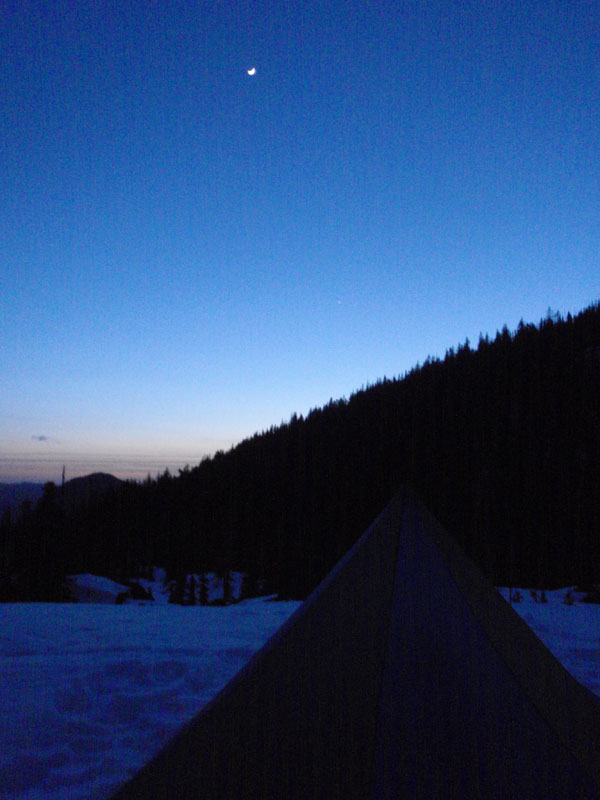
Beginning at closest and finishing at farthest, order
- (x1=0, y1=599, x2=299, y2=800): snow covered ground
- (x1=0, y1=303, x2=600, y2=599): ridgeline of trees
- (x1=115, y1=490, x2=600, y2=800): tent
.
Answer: (x1=115, y1=490, x2=600, y2=800): tent < (x1=0, y1=599, x2=299, y2=800): snow covered ground < (x1=0, y1=303, x2=600, y2=599): ridgeline of trees

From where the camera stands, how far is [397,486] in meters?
33.9

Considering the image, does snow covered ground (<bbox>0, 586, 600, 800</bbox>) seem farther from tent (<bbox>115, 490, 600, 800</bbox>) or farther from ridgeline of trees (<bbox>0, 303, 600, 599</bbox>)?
ridgeline of trees (<bbox>0, 303, 600, 599</bbox>)

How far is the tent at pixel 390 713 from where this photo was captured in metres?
1.60

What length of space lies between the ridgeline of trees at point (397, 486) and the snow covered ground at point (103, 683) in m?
27.8

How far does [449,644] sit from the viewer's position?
2.33 metres

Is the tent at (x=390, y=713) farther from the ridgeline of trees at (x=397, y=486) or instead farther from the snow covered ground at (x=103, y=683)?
the ridgeline of trees at (x=397, y=486)

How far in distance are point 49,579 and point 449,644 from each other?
3622 centimetres

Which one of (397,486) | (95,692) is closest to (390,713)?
(95,692)

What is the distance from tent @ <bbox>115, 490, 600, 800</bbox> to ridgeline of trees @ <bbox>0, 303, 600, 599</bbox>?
3567 centimetres

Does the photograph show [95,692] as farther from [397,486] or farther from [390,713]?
[397,486]

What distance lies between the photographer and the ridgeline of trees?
45156 millimetres

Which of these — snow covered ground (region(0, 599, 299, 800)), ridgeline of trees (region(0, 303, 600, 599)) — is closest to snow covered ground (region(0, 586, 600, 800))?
snow covered ground (region(0, 599, 299, 800))

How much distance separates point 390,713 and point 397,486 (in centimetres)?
3314

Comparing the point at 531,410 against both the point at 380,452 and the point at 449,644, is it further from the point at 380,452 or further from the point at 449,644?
the point at 449,644
